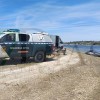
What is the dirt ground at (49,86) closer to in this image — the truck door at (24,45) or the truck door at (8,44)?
the truck door at (8,44)

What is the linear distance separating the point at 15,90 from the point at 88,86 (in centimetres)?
297

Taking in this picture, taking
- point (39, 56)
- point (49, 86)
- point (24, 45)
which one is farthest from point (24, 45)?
point (49, 86)

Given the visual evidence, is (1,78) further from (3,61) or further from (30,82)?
(3,61)

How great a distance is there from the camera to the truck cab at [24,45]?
61.8 ft

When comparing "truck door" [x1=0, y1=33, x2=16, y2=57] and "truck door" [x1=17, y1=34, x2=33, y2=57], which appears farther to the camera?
"truck door" [x1=17, y1=34, x2=33, y2=57]

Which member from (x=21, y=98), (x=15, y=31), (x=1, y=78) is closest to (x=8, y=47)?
(x=15, y=31)

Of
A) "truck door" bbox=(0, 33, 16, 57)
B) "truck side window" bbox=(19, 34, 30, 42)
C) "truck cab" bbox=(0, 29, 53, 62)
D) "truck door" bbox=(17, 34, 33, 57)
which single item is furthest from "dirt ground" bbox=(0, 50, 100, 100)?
"truck side window" bbox=(19, 34, 30, 42)

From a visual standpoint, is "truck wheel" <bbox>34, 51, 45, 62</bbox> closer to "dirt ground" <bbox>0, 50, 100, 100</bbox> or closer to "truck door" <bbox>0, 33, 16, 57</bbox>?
"truck door" <bbox>0, 33, 16, 57</bbox>

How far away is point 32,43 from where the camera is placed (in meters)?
20.2

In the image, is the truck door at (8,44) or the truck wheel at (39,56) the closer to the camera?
the truck door at (8,44)

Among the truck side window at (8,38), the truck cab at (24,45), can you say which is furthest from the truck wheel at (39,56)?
the truck side window at (8,38)

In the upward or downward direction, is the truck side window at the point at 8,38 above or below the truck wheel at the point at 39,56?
above

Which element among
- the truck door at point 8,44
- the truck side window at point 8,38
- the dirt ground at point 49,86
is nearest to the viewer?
the dirt ground at point 49,86

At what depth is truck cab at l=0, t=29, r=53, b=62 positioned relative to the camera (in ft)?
61.8
